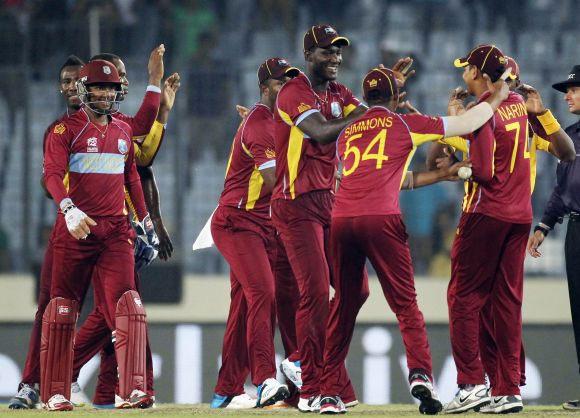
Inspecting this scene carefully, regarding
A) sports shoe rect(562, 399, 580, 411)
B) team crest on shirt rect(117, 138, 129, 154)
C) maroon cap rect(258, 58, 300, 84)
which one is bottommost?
sports shoe rect(562, 399, 580, 411)

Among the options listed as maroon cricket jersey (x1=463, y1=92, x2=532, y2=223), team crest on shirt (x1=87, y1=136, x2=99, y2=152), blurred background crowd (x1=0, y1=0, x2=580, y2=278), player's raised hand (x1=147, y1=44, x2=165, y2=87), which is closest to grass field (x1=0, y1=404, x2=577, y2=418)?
maroon cricket jersey (x1=463, y1=92, x2=532, y2=223)

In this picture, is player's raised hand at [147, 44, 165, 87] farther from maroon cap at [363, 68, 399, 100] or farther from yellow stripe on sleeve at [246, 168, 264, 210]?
maroon cap at [363, 68, 399, 100]

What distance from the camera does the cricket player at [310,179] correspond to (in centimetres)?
702

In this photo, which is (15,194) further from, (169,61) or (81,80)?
(81,80)

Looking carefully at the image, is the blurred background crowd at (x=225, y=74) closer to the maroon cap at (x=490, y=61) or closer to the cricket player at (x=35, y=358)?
the cricket player at (x=35, y=358)

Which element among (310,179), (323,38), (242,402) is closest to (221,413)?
(242,402)

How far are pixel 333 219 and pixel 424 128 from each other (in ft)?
2.11

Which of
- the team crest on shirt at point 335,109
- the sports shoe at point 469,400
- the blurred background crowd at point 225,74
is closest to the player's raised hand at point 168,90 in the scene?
the team crest on shirt at point 335,109

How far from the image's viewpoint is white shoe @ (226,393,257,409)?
7902 millimetres

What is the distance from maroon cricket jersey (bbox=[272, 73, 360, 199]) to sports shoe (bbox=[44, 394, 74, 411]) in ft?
5.02

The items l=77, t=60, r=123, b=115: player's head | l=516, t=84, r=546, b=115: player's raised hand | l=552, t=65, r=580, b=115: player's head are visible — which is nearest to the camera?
l=77, t=60, r=123, b=115: player's head

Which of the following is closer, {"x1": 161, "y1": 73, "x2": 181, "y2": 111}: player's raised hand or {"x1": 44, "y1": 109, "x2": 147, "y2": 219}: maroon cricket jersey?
{"x1": 44, "y1": 109, "x2": 147, "y2": 219}: maroon cricket jersey

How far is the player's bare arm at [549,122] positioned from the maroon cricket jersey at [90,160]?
7.12 feet

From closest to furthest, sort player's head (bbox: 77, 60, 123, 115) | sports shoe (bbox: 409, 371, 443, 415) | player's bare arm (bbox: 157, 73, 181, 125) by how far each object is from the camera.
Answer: sports shoe (bbox: 409, 371, 443, 415)
player's head (bbox: 77, 60, 123, 115)
player's bare arm (bbox: 157, 73, 181, 125)
